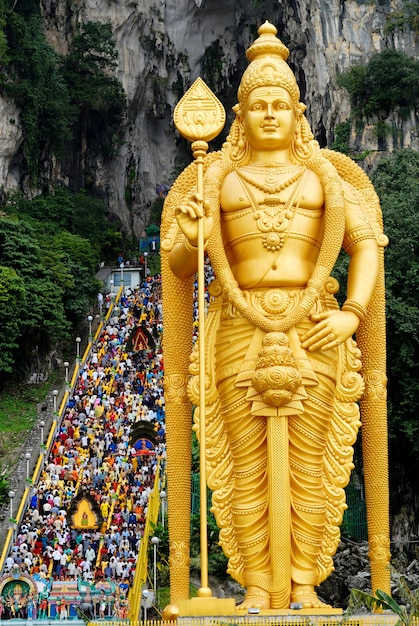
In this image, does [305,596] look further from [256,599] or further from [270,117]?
[270,117]

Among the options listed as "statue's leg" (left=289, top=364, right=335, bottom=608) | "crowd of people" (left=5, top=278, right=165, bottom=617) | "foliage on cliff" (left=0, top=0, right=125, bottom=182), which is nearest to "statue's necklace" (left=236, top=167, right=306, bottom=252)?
"statue's leg" (left=289, top=364, right=335, bottom=608)

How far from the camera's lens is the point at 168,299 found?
10.3m

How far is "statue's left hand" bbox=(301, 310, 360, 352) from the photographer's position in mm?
9500

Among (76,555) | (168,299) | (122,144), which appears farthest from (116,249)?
(168,299)

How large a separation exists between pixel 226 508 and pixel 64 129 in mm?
27204

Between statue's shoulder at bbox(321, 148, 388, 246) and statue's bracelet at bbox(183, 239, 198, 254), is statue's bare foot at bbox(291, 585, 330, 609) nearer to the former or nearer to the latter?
statue's bracelet at bbox(183, 239, 198, 254)

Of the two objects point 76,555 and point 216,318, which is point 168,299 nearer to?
point 216,318

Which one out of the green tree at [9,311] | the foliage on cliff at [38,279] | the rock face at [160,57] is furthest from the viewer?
the rock face at [160,57]

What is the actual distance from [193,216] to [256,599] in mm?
2730

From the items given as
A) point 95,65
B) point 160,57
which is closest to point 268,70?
point 95,65

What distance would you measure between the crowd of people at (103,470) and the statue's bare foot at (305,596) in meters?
5.64

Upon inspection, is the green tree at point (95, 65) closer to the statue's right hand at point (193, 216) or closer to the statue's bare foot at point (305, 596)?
the statue's right hand at point (193, 216)

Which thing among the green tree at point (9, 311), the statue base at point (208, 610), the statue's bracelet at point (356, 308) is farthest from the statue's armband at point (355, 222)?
the green tree at point (9, 311)

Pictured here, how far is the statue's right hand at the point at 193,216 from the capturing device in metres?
9.31
